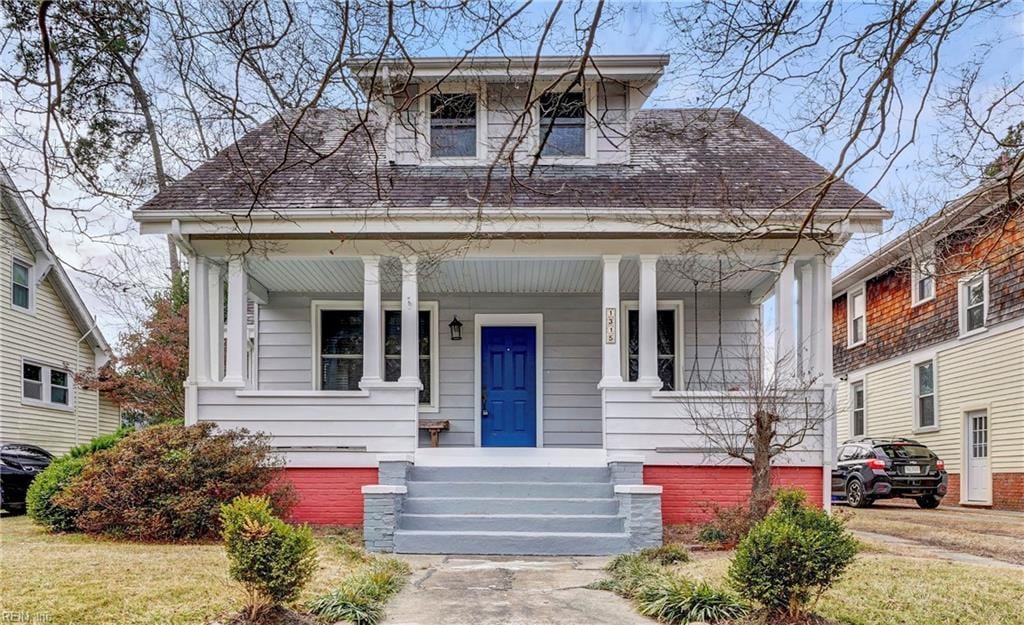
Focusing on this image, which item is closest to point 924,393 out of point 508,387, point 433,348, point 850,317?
point 850,317

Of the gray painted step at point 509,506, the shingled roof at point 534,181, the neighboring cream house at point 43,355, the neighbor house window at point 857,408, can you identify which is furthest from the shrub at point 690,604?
the neighbor house window at point 857,408

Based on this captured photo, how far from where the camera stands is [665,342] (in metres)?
13.2

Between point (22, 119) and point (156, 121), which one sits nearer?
point (22, 119)

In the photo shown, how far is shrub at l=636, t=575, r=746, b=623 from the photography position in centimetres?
555

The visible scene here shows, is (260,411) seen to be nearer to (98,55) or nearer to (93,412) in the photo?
(98,55)

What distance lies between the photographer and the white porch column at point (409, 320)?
10.5m

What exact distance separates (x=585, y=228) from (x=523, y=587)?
15.7ft

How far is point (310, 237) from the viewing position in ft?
34.6

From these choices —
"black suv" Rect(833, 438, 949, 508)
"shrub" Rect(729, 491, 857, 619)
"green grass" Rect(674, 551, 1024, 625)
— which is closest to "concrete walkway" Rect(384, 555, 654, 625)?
"shrub" Rect(729, 491, 857, 619)

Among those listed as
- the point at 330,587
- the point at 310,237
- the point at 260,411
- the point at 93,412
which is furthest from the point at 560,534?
the point at 93,412

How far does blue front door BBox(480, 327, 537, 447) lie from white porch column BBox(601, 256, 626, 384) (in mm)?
2758

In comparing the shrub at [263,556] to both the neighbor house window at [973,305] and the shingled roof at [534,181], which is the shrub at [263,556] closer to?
the shingled roof at [534,181]

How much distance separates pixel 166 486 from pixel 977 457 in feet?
50.0

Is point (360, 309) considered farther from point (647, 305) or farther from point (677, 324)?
point (677, 324)
